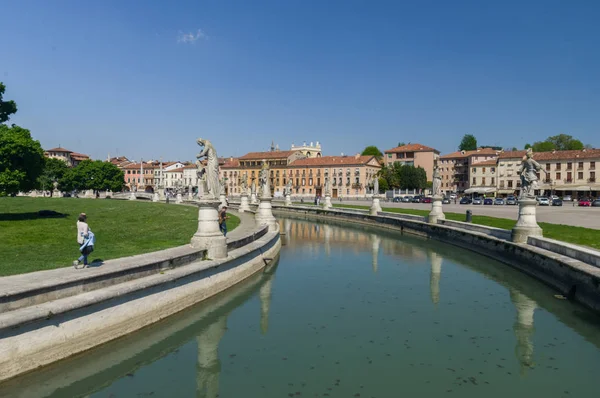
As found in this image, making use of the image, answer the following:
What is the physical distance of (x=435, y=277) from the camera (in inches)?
676

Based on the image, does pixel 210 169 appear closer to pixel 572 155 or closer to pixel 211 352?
pixel 211 352

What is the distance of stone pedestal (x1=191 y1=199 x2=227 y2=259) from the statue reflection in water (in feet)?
6.95

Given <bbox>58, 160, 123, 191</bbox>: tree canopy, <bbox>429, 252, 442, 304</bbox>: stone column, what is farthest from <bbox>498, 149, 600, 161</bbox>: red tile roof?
<bbox>58, 160, 123, 191</bbox>: tree canopy

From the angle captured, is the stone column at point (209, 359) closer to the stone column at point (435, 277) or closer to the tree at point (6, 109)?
the stone column at point (435, 277)

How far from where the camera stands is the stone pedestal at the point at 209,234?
44.7 ft

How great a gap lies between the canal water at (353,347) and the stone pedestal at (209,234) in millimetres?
1507

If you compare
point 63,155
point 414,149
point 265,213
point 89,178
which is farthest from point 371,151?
point 265,213

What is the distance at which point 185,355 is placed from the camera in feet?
29.7

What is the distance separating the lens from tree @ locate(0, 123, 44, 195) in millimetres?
23359

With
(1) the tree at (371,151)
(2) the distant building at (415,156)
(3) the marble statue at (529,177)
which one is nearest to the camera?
(3) the marble statue at (529,177)

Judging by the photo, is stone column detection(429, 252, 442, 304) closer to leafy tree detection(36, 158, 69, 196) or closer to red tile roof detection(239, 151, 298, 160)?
leafy tree detection(36, 158, 69, 196)

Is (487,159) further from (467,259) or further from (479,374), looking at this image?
(479,374)

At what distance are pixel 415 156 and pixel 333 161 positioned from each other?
2049 centimetres

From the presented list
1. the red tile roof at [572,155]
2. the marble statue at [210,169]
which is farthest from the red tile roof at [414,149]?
the marble statue at [210,169]
